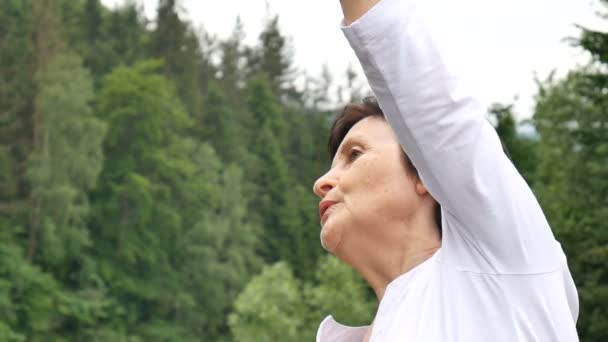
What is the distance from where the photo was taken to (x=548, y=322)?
2070 mm

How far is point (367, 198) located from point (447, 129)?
529 millimetres

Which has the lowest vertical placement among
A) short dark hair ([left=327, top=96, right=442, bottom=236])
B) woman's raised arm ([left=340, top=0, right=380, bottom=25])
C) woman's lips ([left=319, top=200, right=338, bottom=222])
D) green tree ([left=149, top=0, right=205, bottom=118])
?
woman's lips ([left=319, top=200, right=338, bottom=222])

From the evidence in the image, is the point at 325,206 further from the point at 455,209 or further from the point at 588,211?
the point at 588,211

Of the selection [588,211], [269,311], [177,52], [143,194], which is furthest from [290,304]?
[588,211]

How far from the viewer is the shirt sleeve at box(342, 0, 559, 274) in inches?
76.6

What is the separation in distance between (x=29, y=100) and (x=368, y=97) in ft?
143

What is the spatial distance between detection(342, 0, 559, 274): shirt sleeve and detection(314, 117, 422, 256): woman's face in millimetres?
390

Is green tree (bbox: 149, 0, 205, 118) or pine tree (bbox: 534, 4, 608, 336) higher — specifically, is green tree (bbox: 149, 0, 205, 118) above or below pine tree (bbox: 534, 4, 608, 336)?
above

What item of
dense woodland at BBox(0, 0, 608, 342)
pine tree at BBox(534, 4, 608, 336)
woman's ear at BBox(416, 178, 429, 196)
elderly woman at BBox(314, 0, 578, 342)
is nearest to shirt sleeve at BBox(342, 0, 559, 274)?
elderly woman at BBox(314, 0, 578, 342)

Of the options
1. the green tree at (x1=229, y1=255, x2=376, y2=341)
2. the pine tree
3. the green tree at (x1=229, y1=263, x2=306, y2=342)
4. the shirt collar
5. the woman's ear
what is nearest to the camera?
the woman's ear

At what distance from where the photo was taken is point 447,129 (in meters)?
1.96

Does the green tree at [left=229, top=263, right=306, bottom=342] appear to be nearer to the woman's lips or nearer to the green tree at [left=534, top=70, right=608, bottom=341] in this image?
the green tree at [left=534, top=70, right=608, bottom=341]

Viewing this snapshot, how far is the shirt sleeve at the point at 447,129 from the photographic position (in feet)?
6.39

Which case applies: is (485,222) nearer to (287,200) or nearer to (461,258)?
(461,258)
